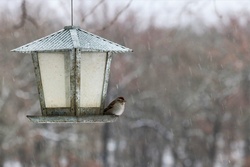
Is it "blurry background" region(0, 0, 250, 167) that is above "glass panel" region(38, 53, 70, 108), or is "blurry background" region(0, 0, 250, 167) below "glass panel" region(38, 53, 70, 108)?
below

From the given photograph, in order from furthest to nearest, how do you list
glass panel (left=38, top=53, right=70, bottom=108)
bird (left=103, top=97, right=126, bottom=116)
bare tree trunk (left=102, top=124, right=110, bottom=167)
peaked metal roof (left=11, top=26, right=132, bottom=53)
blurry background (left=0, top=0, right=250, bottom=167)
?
bare tree trunk (left=102, top=124, right=110, bottom=167) < blurry background (left=0, top=0, right=250, bottom=167) < bird (left=103, top=97, right=126, bottom=116) < glass panel (left=38, top=53, right=70, bottom=108) < peaked metal roof (left=11, top=26, right=132, bottom=53)

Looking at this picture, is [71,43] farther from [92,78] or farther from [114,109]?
[114,109]

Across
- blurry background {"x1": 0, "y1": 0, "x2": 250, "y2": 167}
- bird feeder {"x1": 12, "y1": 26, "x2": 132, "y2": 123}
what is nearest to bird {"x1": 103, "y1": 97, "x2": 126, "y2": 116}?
bird feeder {"x1": 12, "y1": 26, "x2": 132, "y2": 123}

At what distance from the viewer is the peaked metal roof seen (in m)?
5.41

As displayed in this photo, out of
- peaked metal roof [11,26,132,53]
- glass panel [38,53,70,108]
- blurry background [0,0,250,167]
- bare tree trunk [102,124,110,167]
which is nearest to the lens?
peaked metal roof [11,26,132,53]

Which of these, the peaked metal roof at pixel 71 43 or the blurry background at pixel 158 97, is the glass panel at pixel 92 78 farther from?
the blurry background at pixel 158 97

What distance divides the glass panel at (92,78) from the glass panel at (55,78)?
0.30ft

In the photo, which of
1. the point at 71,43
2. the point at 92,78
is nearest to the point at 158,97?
the point at 92,78

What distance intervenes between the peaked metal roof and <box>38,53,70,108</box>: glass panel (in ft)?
0.41

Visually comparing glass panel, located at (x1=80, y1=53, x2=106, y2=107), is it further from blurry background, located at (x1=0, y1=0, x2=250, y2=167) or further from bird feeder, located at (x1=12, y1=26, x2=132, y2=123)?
blurry background, located at (x1=0, y1=0, x2=250, y2=167)

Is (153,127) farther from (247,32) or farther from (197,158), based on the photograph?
(247,32)

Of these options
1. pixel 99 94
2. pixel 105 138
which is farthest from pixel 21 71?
pixel 99 94

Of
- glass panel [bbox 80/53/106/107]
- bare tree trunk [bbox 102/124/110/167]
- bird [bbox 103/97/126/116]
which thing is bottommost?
bare tree trunk [bbox 102/124/110/167]

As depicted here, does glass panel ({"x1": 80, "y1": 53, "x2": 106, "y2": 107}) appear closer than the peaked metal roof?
No
